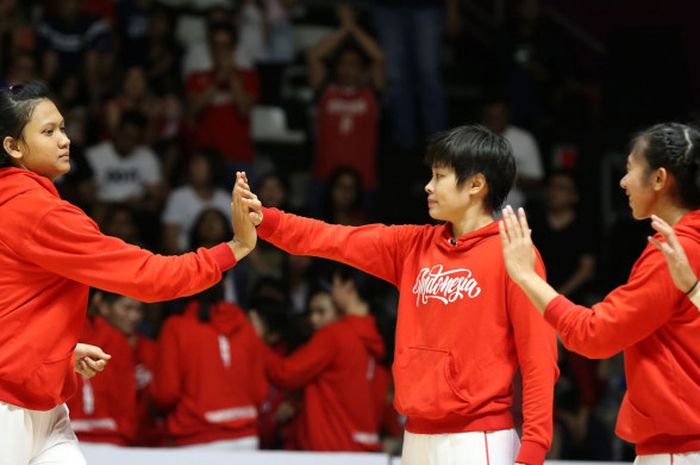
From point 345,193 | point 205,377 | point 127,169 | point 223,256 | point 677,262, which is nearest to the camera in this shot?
point 677,262

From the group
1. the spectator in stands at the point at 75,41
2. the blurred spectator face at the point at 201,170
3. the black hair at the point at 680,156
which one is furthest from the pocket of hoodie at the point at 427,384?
the spectator in stands at the point at 75,41

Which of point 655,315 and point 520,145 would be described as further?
point 520,145

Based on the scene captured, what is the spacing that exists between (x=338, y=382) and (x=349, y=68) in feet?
10.5

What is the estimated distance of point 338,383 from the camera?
24.1ft

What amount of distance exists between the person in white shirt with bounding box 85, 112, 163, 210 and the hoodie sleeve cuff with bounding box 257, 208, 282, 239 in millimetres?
5064

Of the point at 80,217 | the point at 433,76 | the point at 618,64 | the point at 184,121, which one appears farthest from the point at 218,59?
the point at 80,217

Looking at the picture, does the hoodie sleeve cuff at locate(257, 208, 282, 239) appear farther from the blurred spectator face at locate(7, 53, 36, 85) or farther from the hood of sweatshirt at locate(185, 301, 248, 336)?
the blurred spectator face at locate(7, 53, 36, 85)

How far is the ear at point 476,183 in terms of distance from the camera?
436 cm

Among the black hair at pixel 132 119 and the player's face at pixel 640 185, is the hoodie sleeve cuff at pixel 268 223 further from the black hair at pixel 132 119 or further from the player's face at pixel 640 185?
the black hair at pixel 132 119

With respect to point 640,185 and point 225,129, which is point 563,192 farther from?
point 640,185

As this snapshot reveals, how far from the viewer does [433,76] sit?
1014 cm

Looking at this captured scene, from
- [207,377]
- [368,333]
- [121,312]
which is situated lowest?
[207,377]

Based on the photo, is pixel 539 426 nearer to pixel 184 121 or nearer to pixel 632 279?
pixel 632 279

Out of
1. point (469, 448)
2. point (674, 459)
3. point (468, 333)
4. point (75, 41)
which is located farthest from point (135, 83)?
point (674, 459)
